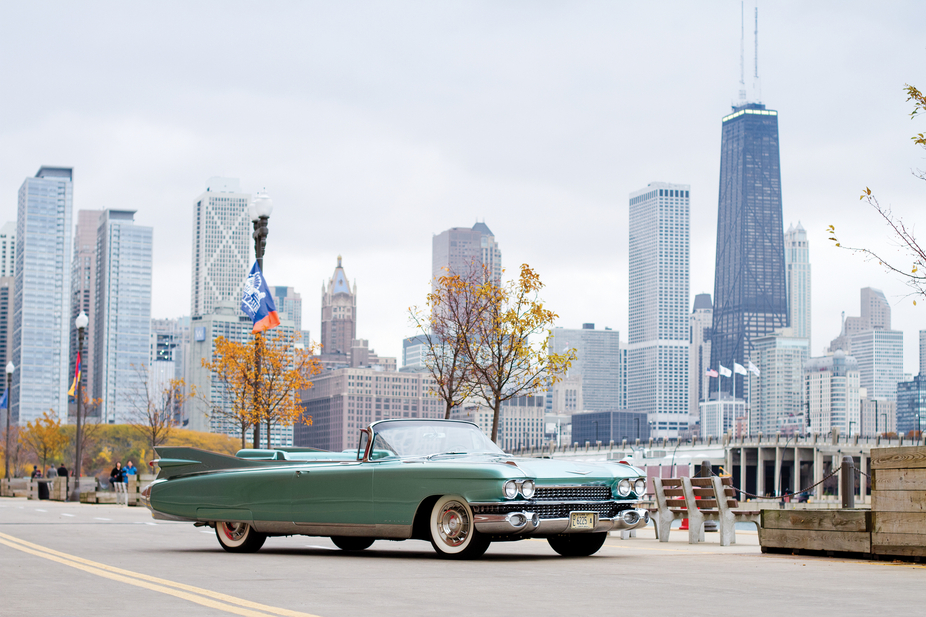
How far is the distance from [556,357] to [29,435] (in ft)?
244

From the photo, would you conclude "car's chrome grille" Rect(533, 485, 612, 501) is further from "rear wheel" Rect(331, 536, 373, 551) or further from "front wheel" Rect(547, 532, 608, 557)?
"rear wheel" Rect(331, 536, 373, 551)

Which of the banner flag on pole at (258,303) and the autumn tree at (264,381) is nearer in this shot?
the banner flag on pole at (258,303)

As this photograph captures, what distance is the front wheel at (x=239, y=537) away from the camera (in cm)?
1232

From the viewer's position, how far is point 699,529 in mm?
14758

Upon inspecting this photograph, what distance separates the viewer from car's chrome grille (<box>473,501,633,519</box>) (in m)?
10.3

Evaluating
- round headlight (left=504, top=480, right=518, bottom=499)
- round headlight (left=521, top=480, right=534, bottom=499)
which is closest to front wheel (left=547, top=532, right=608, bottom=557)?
round headlight (left=521, top=480, right=534, bottom=499)

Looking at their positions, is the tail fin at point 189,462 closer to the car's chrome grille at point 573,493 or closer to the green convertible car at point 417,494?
the green convertible car at point 417,494

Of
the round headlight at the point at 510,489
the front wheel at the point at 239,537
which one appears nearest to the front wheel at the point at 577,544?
the round headlight at the point at 510,489

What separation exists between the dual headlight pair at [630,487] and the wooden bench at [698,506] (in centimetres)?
267

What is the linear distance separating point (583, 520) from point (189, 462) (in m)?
4.68

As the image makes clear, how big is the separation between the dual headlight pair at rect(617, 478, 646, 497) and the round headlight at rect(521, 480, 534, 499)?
1087 millimetres

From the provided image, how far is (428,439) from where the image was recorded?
38.1ft

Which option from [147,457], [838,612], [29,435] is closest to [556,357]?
[838,612]

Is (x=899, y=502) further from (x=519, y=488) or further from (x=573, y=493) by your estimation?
(x=519, y=488)
